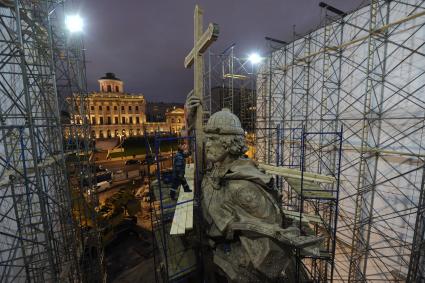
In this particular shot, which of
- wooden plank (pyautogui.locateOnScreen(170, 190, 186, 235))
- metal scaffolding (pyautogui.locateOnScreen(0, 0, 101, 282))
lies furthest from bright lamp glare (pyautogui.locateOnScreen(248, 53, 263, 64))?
wooden plank (pyautogui.locateOnScreen(170, 190, 186, 235))

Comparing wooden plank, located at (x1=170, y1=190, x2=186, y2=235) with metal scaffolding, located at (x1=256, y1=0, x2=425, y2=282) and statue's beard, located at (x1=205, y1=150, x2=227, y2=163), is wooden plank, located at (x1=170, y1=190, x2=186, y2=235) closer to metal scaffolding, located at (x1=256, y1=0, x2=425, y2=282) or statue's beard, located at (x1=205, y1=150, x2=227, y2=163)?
statue's beard, located at (x1=205, y1=150, x2=227, y2=163)

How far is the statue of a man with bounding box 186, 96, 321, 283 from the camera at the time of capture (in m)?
2.34

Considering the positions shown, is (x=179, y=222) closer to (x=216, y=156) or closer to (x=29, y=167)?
(x=216, y=156)

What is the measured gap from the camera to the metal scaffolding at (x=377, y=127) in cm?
625

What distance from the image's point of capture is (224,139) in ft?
11.3

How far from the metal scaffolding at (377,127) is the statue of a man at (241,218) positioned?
14.8 ft

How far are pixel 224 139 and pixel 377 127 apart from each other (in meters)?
6.94

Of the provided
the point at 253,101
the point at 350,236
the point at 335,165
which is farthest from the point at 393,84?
the point at 253,101

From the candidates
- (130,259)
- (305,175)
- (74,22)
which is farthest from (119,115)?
(305,175)

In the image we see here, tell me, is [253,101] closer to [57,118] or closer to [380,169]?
[380,169]

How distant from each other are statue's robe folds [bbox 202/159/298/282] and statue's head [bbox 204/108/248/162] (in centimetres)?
21

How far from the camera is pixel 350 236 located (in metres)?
8.09

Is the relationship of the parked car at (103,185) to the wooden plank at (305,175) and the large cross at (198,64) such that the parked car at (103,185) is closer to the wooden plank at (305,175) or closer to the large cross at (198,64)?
the large cross at (198,64)

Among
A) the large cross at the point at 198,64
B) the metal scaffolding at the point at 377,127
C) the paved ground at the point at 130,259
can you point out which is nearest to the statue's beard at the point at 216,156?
the large cross at the point at 198,64
